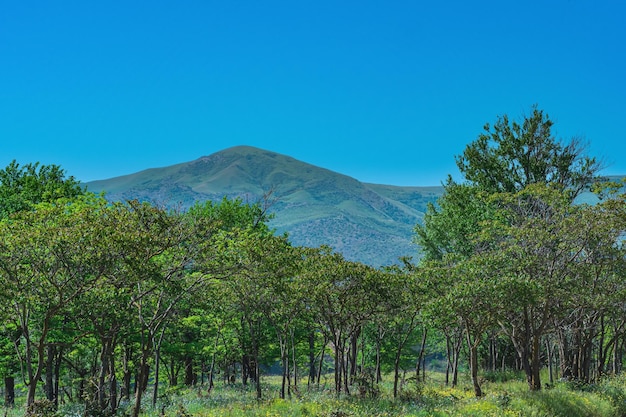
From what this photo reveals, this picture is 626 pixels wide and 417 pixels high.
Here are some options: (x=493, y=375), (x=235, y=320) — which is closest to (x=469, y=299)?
(x=235, y=320)

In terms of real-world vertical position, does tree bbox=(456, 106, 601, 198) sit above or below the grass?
above

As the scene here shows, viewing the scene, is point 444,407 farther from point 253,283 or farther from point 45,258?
point 45,258

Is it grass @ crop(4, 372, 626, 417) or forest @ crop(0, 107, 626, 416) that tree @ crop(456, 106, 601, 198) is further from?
grass @ crop(4, 372, 626, 417)

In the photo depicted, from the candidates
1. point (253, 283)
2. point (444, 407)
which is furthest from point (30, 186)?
point (444, 407)

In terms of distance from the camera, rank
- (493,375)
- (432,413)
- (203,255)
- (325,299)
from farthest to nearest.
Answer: (493,375), (325,299), (432,413), (203,255)

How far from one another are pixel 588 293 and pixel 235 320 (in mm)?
19380

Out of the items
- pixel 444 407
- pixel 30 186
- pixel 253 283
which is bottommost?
pixel 444 407

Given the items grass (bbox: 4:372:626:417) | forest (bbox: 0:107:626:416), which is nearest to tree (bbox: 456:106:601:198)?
forest (bbox: 0:107:626:416)

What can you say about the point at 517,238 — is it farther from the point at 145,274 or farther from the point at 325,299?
the point at 145,274

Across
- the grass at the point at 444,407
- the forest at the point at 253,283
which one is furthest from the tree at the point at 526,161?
the grass at the point at 444,407

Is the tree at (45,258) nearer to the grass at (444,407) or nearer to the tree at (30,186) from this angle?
the grass at (444,407)

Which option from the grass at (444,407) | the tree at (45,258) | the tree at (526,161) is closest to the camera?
the tree at (45,258)

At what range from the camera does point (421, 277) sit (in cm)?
2166

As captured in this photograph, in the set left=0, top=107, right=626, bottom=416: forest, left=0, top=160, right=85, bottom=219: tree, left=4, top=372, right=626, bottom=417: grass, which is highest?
left=0, top=160, right=85, bottom=219: tree
